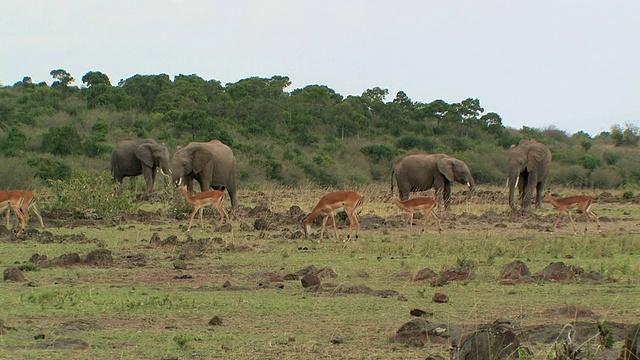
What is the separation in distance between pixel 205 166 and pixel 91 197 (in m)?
4.24

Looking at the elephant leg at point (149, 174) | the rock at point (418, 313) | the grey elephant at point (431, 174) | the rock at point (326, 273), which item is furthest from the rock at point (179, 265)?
the elephant leg at point (149, 174)

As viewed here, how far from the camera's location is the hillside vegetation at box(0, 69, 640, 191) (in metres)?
39.3

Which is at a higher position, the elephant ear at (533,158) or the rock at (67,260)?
the elephant ear at (533,158)

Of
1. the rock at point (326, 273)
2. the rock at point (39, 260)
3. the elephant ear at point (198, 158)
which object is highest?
the elephant ear at point (198, 158)

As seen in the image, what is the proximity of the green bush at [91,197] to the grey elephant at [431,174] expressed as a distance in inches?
328

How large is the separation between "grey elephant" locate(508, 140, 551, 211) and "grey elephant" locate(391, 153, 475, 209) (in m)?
1.38

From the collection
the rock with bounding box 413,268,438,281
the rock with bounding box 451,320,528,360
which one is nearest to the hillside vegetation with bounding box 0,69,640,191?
the rock with bounding box 413,268,438,281

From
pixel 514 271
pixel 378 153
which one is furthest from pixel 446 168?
pixel 378 153

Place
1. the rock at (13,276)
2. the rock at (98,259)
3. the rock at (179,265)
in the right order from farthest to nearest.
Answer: the rock at (98,259)
the rock at (179,265)
the rock at (13,276)

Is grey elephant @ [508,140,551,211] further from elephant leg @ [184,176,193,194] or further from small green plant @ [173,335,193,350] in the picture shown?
small green plant @ [173,335,193,350]

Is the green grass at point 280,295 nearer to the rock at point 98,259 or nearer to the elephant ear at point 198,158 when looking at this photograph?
the rock at point 98,259

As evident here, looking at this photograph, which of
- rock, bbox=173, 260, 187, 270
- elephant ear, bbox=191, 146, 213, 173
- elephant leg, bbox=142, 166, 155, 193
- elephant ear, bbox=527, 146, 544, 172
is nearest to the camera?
rock, bbox=173, 260, 187, 270

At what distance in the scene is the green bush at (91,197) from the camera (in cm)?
2081

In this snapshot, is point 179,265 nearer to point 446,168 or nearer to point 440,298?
point 440,298
